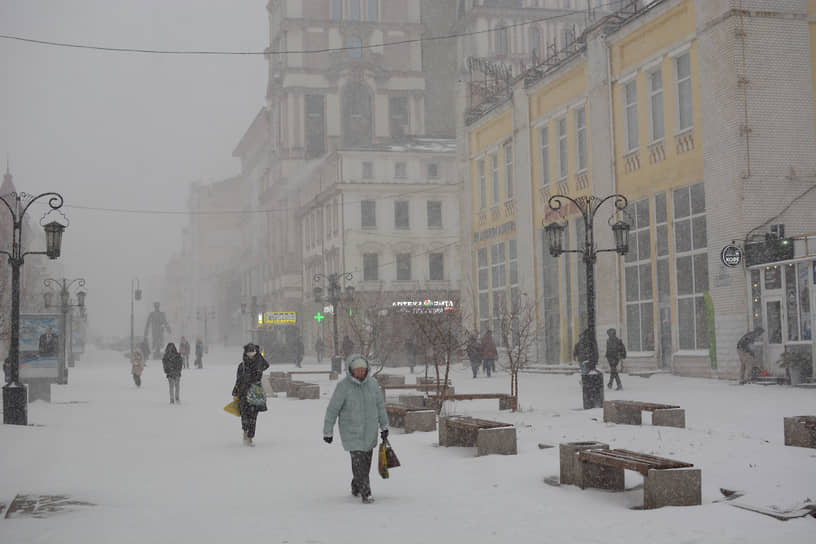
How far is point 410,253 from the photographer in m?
74.6

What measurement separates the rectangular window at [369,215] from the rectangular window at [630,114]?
133 feet

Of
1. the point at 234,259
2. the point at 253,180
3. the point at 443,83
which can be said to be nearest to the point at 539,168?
the point at 443,83

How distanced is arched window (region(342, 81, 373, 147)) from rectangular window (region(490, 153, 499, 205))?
4604 cm

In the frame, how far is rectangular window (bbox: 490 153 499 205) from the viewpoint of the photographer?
152 ft

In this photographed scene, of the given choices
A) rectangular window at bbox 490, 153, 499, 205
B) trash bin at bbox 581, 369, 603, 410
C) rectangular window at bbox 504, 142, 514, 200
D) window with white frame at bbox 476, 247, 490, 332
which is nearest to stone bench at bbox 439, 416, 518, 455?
trash bin at bbox 581, 369, 603, 410

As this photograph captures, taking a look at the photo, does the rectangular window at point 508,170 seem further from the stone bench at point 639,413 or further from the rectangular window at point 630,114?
the stone bench at point 639,413

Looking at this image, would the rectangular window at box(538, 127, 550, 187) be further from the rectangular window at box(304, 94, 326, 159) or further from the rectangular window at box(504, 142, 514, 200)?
the rectangular window at box(304, 94, 326, 159)

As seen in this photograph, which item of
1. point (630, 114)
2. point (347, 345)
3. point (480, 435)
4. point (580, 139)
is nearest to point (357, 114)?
point (347, 345)

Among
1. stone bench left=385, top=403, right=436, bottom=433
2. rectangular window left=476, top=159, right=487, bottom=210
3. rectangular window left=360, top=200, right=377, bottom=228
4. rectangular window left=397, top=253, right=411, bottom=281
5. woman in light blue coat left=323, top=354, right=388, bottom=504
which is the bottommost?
stone bench left=385, top=403, right=436, bottom=433

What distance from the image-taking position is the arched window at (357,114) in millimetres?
92188

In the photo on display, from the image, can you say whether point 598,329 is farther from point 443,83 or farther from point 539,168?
point 443,83

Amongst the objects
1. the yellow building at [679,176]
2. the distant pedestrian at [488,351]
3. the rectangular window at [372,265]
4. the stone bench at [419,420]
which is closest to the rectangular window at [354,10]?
the rectangular window at [372,265]

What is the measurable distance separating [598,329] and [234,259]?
108 meters

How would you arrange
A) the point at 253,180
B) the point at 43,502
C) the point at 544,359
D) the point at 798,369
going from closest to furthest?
the point at 43,502, the point at 798,369, the point at 544,359, the point at 253,180
